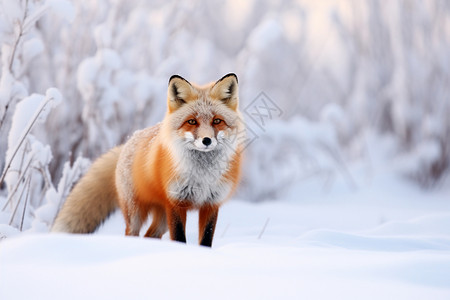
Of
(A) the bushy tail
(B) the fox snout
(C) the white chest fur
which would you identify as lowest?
(A) the bushy tail

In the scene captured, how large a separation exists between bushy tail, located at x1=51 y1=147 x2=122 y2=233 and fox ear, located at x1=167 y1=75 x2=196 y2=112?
0.65 metres

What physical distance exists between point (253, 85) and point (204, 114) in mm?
3158

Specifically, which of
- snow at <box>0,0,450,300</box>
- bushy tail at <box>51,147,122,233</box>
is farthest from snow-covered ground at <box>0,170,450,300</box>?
bushy tail at <box>51,147,122,233</box>

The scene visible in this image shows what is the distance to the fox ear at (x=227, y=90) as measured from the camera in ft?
6.66

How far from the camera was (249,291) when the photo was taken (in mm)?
1087

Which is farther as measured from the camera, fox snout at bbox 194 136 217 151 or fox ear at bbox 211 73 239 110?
fox ear at bbox 211 73 239 110

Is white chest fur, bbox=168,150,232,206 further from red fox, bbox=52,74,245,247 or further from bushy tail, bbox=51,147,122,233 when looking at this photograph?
bushy tail, bbox=51,147,122,233

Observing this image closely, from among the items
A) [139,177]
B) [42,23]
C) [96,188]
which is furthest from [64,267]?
[42,23]

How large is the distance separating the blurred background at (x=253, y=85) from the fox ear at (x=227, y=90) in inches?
23.1

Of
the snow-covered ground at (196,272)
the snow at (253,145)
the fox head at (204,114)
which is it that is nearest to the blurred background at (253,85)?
the snow at (253,145)

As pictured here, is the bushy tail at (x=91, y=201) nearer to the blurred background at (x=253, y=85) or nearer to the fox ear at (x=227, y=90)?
the blurred background at (x=253, y=85)

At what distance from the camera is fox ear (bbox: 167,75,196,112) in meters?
2.01

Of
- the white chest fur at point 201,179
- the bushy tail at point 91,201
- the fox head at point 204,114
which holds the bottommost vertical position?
the bushy tail at point 91,201

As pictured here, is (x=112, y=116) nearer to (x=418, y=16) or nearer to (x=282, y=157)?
(x=282, y=157)
